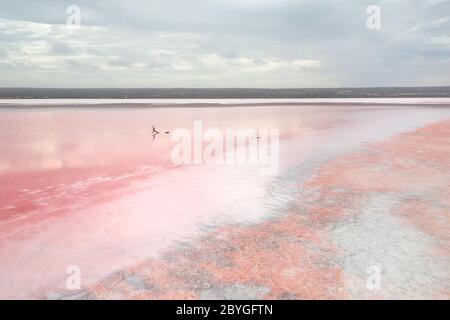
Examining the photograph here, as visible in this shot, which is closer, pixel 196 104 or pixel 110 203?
pixel 110 203

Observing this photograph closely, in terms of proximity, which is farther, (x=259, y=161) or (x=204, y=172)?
(x=259, y=161)

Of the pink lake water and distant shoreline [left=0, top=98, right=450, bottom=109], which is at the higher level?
distant shoreline [left=0, top=98, right=450, bottom=109]

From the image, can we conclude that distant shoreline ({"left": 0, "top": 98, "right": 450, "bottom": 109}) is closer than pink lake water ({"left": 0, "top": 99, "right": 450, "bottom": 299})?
No

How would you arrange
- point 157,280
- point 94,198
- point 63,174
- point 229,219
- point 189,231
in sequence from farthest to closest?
point 63,174 → point 94,198 → point 229,219 → point 189,231 → point 157,280

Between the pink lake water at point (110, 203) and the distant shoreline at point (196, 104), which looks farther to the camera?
the distant shoreline at point (196, 104)

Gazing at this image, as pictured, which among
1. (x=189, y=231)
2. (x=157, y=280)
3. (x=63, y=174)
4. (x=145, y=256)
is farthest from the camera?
(x=63, y=174)

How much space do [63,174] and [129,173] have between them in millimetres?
1944

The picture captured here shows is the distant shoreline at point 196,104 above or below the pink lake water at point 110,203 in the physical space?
above

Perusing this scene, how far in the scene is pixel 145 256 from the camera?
20.5 feet

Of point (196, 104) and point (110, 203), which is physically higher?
point (196, 104)
